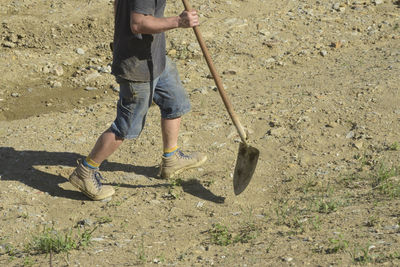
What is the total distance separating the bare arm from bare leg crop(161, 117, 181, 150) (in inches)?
40.6

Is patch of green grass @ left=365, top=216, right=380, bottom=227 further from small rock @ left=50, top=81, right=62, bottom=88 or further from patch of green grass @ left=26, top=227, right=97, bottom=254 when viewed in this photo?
small rock @ left=50, top=81, right=62, bottom=88

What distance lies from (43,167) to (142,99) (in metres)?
1.36

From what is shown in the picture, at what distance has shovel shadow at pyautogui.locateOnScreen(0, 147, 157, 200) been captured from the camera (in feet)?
16.7

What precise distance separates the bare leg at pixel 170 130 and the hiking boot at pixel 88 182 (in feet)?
2.02

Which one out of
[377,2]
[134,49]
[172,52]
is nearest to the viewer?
[134,49]

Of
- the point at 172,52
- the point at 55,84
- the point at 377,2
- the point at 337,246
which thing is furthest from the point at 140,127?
the point at 377,2

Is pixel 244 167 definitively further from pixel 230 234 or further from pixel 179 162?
pixel 179 162

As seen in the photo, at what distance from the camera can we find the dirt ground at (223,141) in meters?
4.09

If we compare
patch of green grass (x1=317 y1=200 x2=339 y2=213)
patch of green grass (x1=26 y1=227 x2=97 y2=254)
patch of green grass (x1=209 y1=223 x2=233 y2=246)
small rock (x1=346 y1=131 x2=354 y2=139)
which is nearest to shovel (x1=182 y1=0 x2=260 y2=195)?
patch of green grass (x1=209 y1=223 x2=233 y2=246)

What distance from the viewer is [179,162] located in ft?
16.9

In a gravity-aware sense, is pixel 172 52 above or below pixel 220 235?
below

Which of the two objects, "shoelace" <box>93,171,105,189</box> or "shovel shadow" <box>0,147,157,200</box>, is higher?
"shoelace" <box>93,171,105,189</box>

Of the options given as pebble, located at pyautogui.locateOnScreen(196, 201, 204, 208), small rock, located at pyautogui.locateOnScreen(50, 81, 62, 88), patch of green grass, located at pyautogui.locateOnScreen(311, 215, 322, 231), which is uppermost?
patch of green grass, located at pyautogui.locateOnScreen(311, 215, 322, 231)

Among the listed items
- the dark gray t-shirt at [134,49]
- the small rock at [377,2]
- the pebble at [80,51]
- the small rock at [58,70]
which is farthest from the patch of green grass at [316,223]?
the small rock at [377,2]
